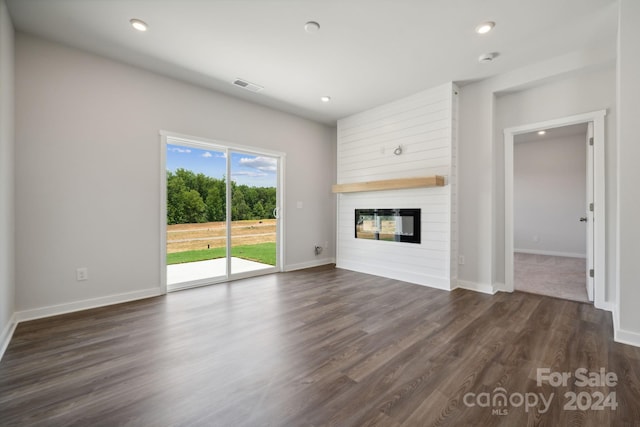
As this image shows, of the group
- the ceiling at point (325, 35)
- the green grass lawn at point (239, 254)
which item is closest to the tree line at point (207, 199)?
the green grass lawn at point (239, 254)

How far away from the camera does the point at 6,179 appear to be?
7.71 feet

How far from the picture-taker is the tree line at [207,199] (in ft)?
12.2

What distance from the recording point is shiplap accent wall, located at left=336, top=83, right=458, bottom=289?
148 inches

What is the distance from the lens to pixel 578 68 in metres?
2.99

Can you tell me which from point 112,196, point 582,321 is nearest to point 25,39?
point 112,196

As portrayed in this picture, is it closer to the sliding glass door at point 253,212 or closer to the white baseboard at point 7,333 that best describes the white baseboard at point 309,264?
the sliding glass door at point 253,212

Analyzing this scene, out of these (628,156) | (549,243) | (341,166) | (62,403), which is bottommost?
(62,403)

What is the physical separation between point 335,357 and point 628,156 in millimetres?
2905

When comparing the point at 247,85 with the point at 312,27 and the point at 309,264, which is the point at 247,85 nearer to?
the point at 312,27

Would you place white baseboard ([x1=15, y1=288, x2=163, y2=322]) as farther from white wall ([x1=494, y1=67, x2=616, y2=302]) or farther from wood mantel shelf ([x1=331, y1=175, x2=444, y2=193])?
white wall ([x1=494, y1=67, x2=616, y2=302])

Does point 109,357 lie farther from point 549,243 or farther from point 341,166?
point 549,243

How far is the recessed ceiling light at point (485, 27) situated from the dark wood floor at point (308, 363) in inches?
113

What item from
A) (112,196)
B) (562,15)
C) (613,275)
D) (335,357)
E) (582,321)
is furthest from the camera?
(112,196)

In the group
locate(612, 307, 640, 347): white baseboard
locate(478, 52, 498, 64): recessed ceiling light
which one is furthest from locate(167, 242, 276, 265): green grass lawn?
locate(612, 307, 640, 347): white baseboard
